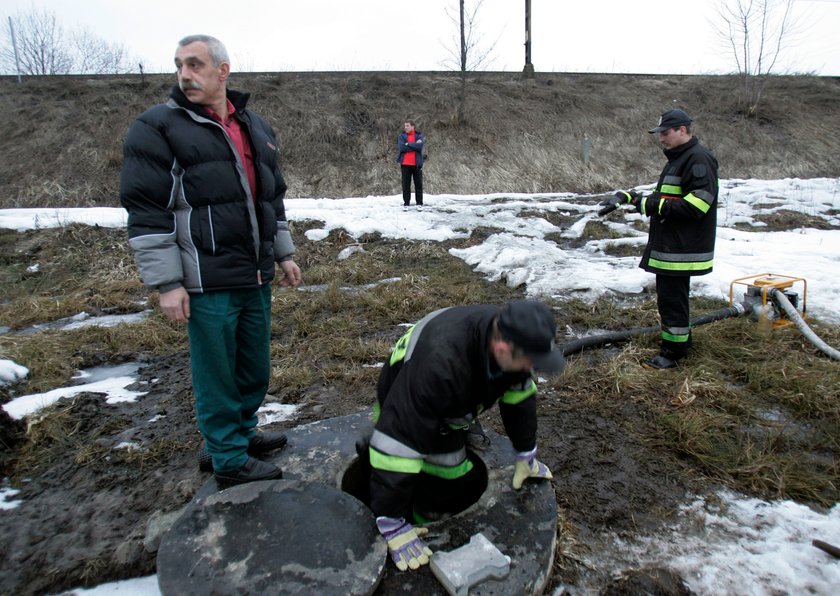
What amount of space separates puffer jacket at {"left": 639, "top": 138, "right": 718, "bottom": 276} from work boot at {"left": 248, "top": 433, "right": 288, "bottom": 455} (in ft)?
9.20

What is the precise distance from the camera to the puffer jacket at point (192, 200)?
79.7 inches

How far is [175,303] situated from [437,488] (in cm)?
152

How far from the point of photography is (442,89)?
1861 centimetres

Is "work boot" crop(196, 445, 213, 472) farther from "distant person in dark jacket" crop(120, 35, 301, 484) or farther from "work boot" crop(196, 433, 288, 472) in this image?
"distant person in dark jacket" crop(120, 35, 301, 484)

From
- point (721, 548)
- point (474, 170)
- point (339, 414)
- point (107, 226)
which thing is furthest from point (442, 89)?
point (721, 548)

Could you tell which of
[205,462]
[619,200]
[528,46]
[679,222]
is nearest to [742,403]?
[679,222]

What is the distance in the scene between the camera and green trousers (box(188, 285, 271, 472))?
2.23m

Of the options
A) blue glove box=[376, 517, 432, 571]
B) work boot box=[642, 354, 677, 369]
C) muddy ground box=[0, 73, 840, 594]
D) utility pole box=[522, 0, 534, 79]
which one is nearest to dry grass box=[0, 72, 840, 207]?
muddy ground box=[0, 73, 840, 594]

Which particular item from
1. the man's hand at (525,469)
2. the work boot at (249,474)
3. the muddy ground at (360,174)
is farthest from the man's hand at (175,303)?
the man's hand at (525,469)

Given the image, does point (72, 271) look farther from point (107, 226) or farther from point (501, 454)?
point (501, 454)

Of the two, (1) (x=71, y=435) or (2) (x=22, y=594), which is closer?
(2) (x=22, y=594)

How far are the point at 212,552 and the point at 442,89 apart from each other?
18.6 m

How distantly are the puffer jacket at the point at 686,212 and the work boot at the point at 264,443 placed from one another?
280 centimetres

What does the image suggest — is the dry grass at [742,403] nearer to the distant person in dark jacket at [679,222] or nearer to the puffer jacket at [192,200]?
the distant person in dark jacket at [679,222]
